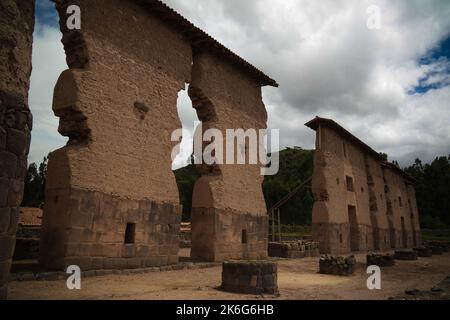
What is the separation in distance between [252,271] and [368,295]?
8.23ft

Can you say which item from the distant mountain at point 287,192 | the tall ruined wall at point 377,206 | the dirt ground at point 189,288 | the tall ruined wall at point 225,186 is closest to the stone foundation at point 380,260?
the dirt ground at point 189,288

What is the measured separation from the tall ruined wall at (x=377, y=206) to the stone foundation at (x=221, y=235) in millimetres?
16684

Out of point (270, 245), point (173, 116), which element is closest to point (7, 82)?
point (173, 116)

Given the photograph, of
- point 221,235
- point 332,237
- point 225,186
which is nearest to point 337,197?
point 332,237

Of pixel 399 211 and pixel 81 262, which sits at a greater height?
pixel 399 211

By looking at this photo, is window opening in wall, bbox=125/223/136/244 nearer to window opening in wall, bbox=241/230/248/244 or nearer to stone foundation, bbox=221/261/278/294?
stone foundation, bbox=221/261/278/294

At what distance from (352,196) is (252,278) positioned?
1890 cm

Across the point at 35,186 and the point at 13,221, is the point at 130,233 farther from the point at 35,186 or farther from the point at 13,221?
the point at 35,186

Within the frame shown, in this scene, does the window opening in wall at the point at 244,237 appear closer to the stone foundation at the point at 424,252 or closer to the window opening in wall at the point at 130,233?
the window opening in wall at the point at 130,233

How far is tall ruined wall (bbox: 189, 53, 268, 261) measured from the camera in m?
12.2

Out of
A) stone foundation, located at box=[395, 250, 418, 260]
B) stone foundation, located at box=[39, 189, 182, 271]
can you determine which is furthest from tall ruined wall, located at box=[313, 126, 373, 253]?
stone foundation, located at box=[39, 189, 182, 271]

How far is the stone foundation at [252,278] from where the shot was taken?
22.0ft

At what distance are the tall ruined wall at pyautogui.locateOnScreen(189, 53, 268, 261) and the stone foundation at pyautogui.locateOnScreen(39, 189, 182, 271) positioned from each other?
1.84 metres

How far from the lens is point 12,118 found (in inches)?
185
